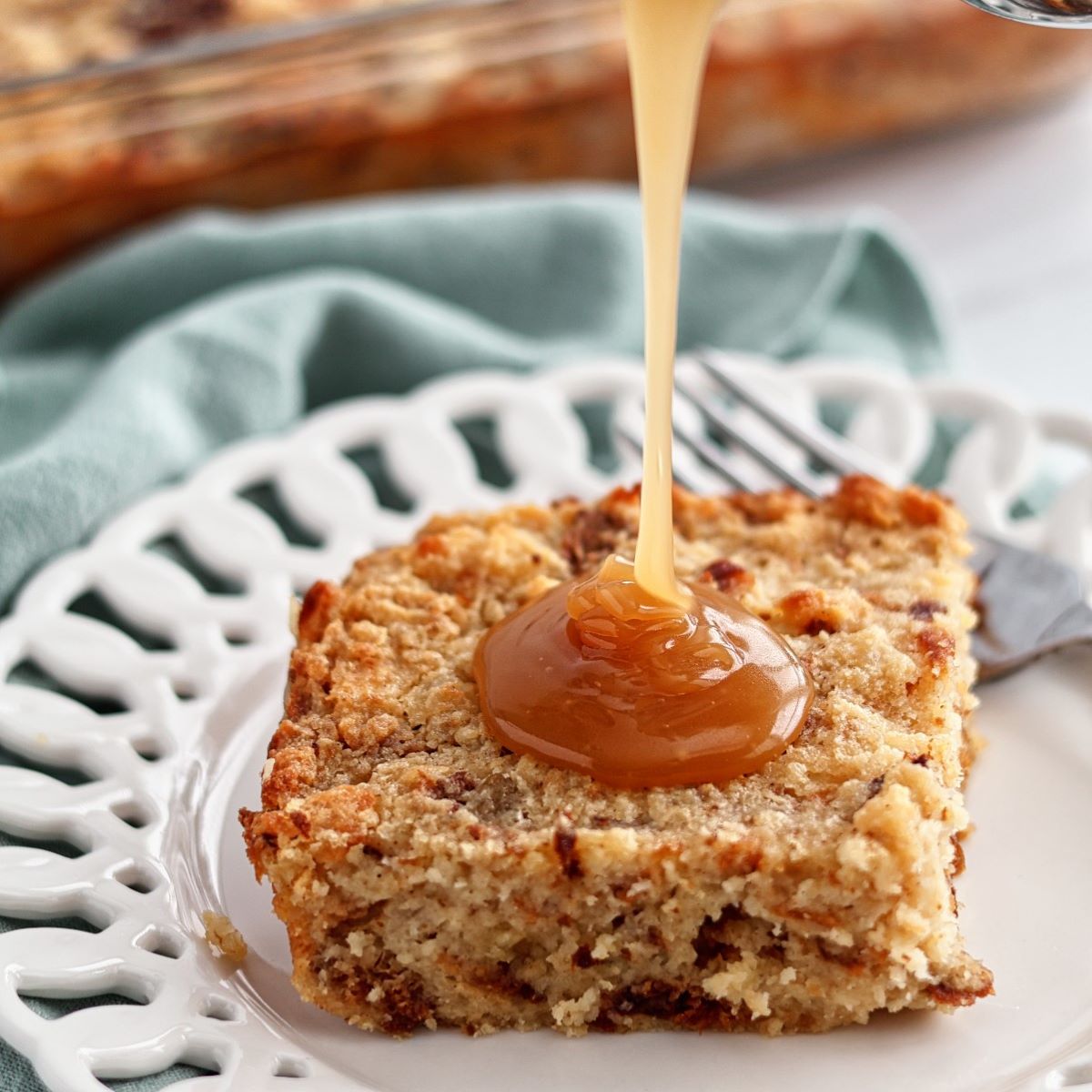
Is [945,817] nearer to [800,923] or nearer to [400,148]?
[800,923]

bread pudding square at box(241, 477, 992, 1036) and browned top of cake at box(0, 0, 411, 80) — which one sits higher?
browned top of cake at box(0, 0, 411, 80)

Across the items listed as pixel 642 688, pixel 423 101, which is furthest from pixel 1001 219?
pixel 642 688

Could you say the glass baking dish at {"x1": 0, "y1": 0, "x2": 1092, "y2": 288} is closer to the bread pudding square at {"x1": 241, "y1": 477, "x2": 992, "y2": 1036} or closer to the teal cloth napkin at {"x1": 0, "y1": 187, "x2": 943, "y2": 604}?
the teal cloth napkin at {"x1": 0, "y1": 187, "x2": 943, "y2": 604}

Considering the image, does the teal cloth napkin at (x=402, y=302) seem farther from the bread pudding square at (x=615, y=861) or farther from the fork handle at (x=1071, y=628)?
the bread pudding square at (x=615, y=861)

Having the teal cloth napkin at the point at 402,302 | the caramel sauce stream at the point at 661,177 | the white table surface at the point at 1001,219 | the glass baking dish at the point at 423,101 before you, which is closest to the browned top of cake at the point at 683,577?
the caramel sauce stream at the point at 661,177

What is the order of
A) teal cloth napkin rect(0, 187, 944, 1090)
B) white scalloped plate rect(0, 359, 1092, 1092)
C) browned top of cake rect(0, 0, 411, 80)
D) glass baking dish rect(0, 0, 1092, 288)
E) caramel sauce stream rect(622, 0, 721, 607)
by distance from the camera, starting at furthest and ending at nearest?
browned top of cake rect(0, 0, 411, 80) → glass baking dish rect(0, 0, 1092, 288) → teal cloth napkin rect(0, 187, 944, 1090) → white scalloped plate rect(0, 359, 1092, 1092) → caramel sauce stream rect(622, 0, 721, 607)

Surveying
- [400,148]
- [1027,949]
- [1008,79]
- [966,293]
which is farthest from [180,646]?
[1008,79]

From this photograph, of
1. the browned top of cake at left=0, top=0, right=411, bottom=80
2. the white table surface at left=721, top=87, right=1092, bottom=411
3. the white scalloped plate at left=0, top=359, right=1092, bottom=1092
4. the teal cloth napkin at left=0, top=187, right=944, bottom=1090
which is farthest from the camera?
the white table surface at left=721, top=87, right=1092, bottom=411

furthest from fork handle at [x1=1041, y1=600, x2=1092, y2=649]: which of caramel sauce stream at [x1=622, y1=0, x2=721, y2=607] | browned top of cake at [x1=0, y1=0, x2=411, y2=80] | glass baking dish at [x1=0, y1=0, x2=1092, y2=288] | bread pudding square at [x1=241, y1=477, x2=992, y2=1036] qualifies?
browned top of cake at [x1=0, y1=0, x2=411, y2=80]
